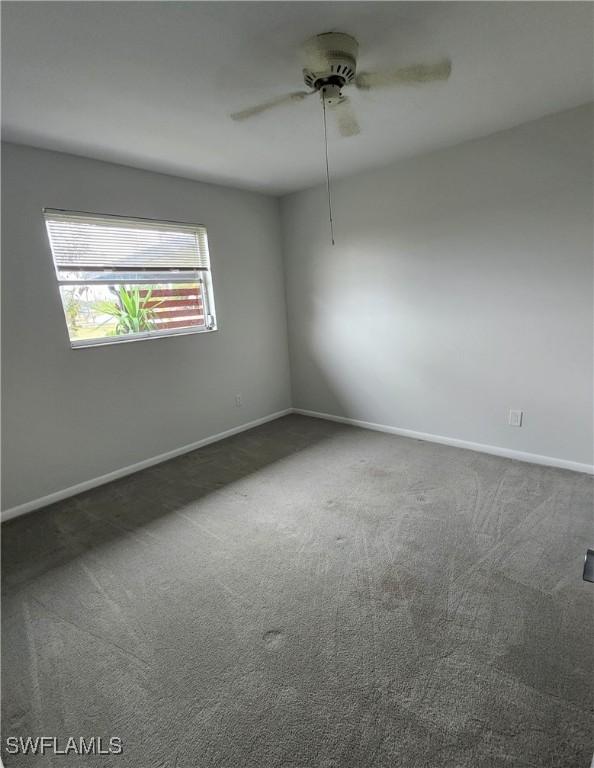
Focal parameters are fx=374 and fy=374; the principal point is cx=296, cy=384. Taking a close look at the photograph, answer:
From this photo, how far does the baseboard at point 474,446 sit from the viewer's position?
9.16 feet

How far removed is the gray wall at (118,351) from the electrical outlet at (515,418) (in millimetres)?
2454

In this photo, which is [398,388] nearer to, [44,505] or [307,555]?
[307,555]

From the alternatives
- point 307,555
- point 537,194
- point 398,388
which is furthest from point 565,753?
point 537,194

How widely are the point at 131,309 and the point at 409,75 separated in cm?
254

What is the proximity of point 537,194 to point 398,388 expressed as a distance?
1.84 meters

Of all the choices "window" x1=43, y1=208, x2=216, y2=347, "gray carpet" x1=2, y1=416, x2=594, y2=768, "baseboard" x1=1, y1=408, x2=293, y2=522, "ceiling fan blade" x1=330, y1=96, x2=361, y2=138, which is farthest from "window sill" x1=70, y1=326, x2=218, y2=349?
→ "ceiling fan blade" x1=330, y1=96, x2=361, y2=138

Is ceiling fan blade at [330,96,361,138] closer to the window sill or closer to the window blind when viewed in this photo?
the window blind

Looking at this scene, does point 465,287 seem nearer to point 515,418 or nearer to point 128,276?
point 515,418

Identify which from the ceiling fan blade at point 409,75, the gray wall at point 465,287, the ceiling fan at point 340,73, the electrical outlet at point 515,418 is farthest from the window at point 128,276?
the electrical outlet at point 515,418

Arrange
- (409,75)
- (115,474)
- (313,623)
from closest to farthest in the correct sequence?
(409,75)
(313,623)
(115,474)

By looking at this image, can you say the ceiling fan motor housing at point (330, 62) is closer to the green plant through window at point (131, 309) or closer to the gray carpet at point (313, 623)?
the green plant through window at point (131, 309)

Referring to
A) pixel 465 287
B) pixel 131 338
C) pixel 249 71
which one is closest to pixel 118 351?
pixel 131 338

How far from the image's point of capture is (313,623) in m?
1.63

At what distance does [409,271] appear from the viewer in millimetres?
3330
